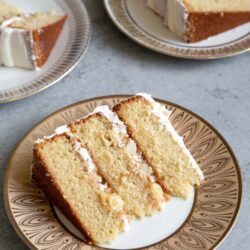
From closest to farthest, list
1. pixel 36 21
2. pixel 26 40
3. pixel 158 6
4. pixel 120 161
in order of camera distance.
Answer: pixel 120 161
pixel 26 40
pixel 36 21
pixel 158 6

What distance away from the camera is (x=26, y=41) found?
177 centimetres

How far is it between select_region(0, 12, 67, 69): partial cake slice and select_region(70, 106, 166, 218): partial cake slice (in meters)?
0.39

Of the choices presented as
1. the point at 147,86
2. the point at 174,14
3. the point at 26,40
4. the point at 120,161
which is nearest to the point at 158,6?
the point at 174,14

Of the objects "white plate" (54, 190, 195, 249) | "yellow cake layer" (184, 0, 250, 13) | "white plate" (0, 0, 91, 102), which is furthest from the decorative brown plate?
"yellow cake layer" (184, 0, 250, 13)

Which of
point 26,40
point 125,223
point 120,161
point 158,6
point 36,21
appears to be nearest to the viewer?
point 125,223

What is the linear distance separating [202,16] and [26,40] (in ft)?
1.88

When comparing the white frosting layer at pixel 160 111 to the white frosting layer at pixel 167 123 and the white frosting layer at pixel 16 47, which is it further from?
the white frosting layer at pixel 16 47

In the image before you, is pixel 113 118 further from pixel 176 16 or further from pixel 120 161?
pixel 176 16

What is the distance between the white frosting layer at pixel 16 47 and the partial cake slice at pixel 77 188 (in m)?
0.42

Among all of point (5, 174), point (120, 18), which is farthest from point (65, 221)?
point (120, 18)

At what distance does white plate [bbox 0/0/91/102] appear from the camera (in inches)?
67.9

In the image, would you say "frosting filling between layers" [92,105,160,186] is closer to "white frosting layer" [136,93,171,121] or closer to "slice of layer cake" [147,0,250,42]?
Result: "white frosting layer" [136,93,171,121]

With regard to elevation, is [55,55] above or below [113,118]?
above

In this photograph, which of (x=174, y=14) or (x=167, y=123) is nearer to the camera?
(x=167, y=123)
